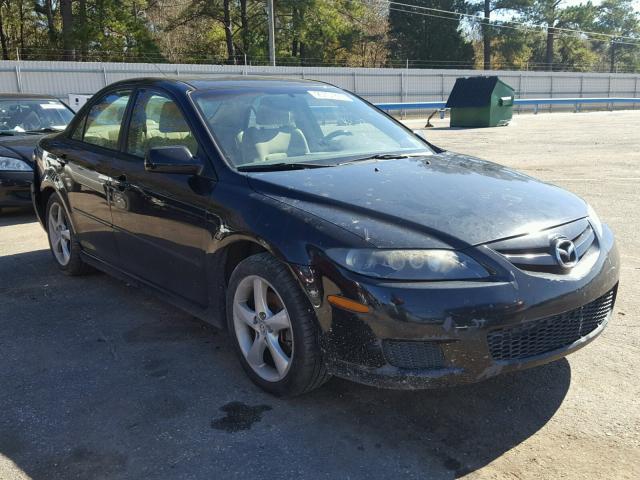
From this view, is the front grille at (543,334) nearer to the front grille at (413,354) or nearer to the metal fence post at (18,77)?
the front grille at (413,354)

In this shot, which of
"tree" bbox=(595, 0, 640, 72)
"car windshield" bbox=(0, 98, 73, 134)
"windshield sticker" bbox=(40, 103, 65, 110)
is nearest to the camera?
"car windshield" bbox=(0, 98, 73, 134)

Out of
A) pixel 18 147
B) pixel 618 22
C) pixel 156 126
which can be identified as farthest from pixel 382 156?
pixel 618 22

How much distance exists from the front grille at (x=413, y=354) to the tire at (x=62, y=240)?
3345 millimetres

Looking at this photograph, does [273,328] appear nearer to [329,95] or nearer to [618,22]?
[329,95]

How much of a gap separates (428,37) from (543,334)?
2228 inches

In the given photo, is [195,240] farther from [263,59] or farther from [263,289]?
[263,59]

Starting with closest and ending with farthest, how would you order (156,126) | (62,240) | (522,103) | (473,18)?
1. (156,126)
2. (62,240)
3. (522,103)
4. (473,18)

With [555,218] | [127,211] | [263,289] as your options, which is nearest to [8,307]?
[127,211]

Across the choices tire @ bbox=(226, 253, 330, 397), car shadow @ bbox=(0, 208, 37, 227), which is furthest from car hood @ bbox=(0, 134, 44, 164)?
tire @ bbox=(226, 253, 330, 397)

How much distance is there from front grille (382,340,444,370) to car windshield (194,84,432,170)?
136 centimetres

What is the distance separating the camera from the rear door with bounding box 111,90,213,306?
3.48 meters

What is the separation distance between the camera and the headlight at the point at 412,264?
2.57 metres

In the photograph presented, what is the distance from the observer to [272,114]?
3914 millimetres

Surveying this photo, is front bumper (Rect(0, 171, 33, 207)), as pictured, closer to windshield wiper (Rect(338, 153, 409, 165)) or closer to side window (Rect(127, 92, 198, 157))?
side window (Rect(127, 92, 198, 157))
